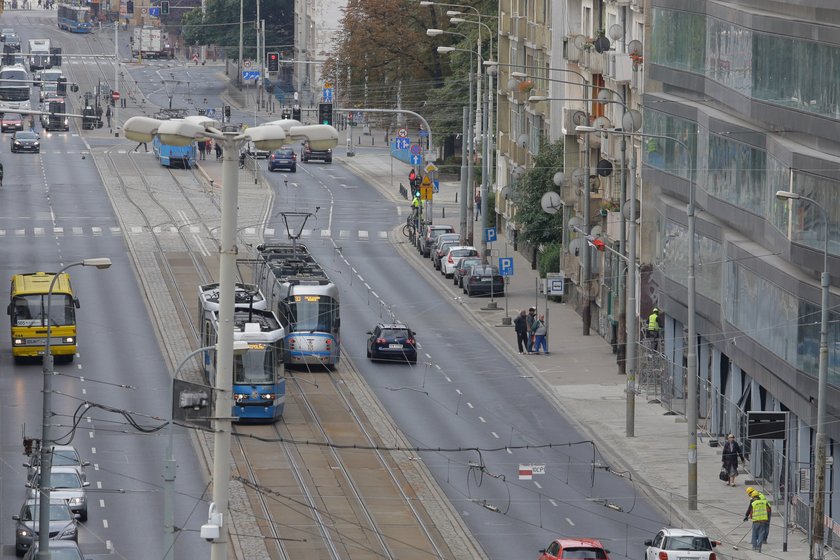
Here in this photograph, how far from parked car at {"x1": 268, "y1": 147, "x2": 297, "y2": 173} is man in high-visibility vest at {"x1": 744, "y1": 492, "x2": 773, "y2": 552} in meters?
80.0

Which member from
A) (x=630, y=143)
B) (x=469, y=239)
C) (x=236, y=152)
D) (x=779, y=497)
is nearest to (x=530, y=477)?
(x=779, y=497)

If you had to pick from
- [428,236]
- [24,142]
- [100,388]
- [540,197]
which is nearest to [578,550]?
[100,388]

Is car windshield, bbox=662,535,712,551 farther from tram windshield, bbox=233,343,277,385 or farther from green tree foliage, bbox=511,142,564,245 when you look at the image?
green tree foliage, bbox=511,142,564,245

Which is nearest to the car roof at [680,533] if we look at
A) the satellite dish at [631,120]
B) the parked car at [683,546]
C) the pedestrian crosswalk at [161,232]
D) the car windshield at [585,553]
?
the parked car at [683,546]

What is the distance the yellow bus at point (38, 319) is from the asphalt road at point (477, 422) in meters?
10.2

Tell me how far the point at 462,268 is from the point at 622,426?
2552cm

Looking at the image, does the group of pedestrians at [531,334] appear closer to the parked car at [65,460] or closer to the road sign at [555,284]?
the road sign at [555,284]

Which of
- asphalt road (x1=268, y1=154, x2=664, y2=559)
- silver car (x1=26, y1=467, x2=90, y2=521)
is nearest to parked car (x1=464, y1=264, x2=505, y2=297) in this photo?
asphalt road (x1=268, y1=154, x2=664, y2=559)

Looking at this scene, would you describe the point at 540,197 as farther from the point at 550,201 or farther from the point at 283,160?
the point at 283,160

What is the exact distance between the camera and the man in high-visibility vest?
45719 millimetres

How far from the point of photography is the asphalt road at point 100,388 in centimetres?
4809

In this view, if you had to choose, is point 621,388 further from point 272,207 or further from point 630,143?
point 272,207

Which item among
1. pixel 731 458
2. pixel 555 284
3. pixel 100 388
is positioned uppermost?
pixel 555 284

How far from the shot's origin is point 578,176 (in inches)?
3017
